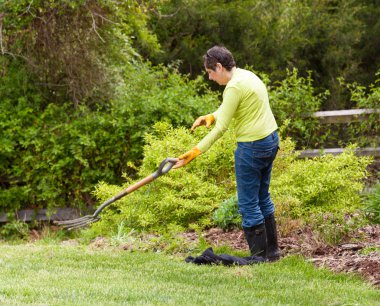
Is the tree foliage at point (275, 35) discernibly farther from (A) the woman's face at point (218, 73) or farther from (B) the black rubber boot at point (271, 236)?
(B) the black rubber boot at point (271, 236)

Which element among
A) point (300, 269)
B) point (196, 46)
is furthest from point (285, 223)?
point (196, 46)

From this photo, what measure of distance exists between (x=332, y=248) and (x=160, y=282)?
6.29 ft

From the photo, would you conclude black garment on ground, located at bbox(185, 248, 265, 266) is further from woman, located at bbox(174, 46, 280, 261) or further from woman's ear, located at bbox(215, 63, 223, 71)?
woman's ear, located at bbox(215, 63, 223, 71)

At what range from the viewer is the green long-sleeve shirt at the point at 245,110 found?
20.1ft

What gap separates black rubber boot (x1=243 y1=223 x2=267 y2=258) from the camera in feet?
21.5

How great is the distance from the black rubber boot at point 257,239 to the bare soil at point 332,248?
0.35 metres

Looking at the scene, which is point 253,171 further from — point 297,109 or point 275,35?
point 275,35

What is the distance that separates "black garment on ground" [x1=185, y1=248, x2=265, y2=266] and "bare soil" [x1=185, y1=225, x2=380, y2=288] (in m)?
0.46

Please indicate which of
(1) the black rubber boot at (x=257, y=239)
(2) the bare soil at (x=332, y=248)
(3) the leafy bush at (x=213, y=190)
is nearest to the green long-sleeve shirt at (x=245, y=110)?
(1) the black rubber boot at (x=257, y=239)

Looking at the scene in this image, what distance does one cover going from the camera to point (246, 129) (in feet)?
20.6

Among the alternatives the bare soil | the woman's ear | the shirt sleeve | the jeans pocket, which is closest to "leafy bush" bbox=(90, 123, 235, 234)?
the bare soil

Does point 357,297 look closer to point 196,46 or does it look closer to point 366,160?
point 366,160

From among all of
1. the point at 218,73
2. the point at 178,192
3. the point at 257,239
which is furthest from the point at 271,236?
the point at 178,192

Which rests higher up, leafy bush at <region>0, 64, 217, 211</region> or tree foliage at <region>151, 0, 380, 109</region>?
tree foliage at <region>151, 0, 380, 109</region>
